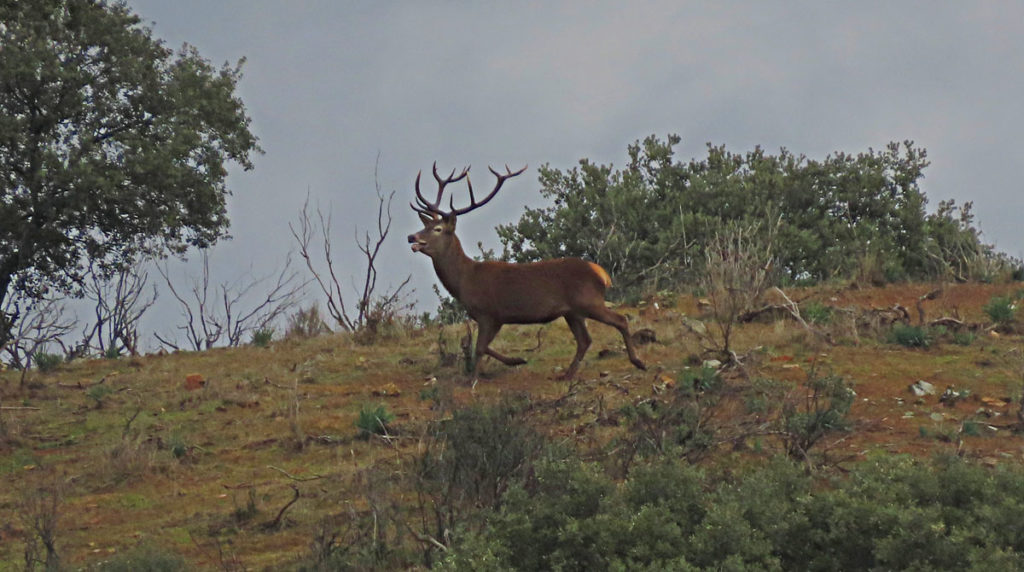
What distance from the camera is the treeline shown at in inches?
1060

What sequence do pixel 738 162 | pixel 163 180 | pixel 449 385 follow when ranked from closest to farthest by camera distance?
pixel 449 385 → pixel 163 180 → pixel 738 162

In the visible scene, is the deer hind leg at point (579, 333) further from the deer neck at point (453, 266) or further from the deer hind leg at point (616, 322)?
the deer neck at point (453, 266)

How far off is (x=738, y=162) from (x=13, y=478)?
21663mm

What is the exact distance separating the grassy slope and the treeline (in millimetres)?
8837

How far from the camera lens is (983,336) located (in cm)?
1493

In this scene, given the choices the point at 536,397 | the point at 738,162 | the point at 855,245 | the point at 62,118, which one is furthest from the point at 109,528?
the point at 738,162

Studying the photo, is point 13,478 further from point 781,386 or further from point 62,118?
point 62,118

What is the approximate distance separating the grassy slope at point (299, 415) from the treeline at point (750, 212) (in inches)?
348

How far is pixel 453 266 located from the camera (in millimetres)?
14109

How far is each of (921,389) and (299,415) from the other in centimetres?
591

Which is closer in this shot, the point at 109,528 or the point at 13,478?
the point at 109,528

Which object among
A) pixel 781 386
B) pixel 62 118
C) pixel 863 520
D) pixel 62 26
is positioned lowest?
pixel 863 520

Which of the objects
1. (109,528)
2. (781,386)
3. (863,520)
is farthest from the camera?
(781,386)

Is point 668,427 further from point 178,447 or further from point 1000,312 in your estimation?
point 1000,312
